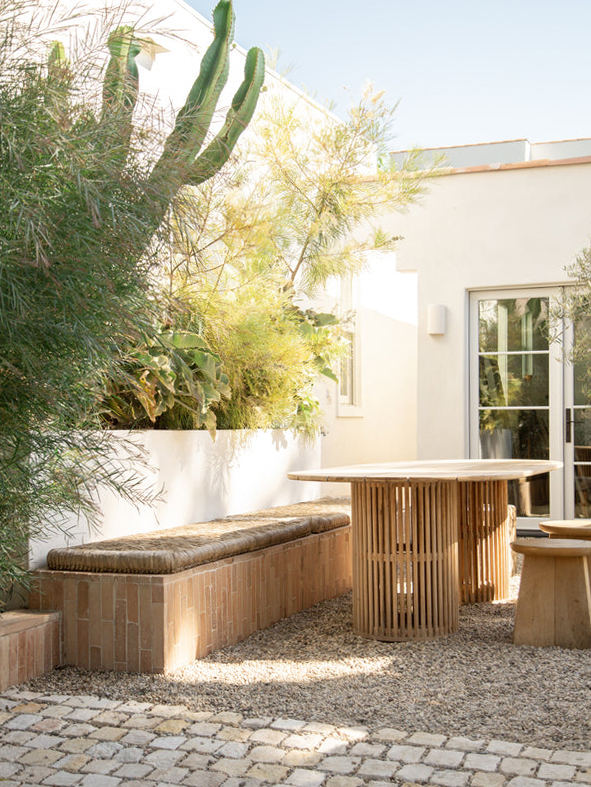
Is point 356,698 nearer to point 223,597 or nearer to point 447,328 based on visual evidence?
point 223,597

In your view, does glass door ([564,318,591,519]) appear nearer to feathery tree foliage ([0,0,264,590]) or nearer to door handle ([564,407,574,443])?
door handle ([564,407,574,443])

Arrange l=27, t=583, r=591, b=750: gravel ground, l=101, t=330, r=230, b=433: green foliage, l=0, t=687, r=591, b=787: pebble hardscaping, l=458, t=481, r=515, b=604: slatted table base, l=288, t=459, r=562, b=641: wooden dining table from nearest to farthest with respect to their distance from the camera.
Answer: l=0, t=687, r=591, b=787: pebble hardscaping < l=27, t=583, r=591, b=750: gravel ground < l=288, t=459, r=562, b=641: wooden dining table < l=101, t=330, r=230, b=433: green foliage < l=458, t=481, r=515, b=604: slatted table base

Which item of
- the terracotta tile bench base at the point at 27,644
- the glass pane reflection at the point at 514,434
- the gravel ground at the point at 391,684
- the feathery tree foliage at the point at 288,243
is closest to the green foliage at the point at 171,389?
the feathery tree foliage at the point at 288,243

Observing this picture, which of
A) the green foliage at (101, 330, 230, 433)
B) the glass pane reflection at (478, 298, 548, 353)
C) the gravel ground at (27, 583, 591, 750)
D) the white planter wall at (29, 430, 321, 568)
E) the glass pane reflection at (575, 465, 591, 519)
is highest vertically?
the glass pane reflection at (478, 298, 548, 353)

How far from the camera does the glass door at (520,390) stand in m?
7.66

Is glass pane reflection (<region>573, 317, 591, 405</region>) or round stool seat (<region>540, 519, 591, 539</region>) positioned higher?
glass pane reflection (<region>573, 317, 591, 405</region>)

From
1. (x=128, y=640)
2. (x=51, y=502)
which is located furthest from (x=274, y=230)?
(x=51, y=502)

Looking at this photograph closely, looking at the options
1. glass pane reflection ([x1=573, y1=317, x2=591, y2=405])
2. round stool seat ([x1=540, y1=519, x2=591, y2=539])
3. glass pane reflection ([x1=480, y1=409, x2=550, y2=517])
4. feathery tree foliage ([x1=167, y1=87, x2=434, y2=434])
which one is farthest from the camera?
glass pane reflection ([x1=480, y1=409, x2=550, y2=517])

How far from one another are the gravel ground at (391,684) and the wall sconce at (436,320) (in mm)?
3987

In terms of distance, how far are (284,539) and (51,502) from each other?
216 cm

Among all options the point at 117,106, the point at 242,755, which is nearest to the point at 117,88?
the point at 117,106

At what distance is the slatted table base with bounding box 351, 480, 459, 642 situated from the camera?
414cm

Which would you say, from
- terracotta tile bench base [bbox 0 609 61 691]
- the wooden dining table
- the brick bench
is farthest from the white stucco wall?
terracotta tile bench base [bbox 0 609 61 691]

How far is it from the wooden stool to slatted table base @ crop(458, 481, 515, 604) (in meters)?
1.07
